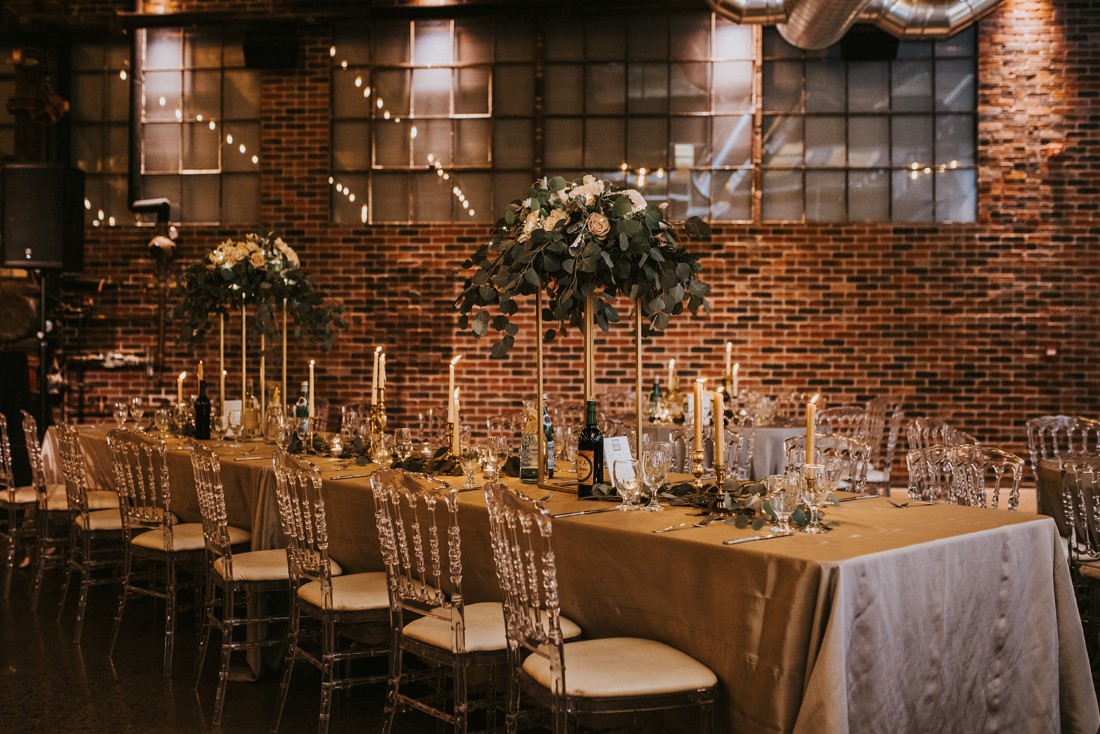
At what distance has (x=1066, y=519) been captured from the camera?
181 inches

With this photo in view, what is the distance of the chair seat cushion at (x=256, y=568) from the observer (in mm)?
4055

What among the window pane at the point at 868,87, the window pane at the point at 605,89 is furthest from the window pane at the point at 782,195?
the window pane at the point at 605,89

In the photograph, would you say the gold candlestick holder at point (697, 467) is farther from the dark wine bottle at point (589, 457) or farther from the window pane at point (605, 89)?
the window pane at point (605, 89)

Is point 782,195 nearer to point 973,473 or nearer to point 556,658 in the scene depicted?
point 973,473

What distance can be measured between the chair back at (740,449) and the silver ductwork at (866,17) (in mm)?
2570

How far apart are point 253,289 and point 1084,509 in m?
4.42

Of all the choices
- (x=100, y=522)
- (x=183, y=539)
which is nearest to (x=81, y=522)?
(x=100, y=522)

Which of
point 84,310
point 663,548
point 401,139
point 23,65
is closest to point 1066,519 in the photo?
point 663,548

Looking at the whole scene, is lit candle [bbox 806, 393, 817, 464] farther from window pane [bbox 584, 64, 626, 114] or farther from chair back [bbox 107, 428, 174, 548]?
window pane [bbox 584, 64, 626, 114]

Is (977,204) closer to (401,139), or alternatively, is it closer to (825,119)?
(825,119)

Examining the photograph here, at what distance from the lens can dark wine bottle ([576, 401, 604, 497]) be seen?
3.57 meters

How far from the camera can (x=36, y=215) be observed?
806 cm

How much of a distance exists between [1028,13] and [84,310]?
7.95m

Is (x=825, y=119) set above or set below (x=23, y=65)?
below
